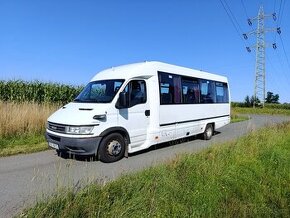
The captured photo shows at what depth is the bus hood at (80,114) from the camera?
28.7 feet

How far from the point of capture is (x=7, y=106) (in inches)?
540

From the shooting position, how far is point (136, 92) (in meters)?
10.2

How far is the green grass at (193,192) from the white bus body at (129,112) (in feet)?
7.03

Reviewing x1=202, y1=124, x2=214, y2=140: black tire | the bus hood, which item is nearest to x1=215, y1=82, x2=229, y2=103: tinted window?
x1=202, y1=124, x2=214, y2=140: black tire

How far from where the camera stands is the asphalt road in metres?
5.72

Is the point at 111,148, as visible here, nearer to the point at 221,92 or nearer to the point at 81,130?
the point at 81,130

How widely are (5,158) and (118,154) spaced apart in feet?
10.4

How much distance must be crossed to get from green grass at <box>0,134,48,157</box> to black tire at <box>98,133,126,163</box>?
2.81 metres

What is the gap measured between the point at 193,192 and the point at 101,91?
198 inches

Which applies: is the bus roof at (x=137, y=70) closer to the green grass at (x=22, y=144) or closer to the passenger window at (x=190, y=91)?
the passenger window at (x=190, y=91)

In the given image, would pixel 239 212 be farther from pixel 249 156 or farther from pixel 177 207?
pixel 249 156

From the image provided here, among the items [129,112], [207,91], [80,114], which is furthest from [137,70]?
[207,91]

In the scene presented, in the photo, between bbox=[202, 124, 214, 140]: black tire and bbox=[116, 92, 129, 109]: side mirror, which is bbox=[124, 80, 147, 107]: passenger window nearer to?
bbox=[116, 92, 129, 109]: side mirror

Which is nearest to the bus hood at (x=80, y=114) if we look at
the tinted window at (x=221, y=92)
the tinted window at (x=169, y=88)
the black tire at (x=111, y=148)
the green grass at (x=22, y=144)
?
the black tire at (x=111, y=148)
